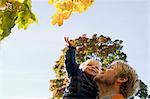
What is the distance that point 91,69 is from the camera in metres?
4.61

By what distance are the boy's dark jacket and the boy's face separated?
0.26 feet

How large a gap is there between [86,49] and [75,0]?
2029 cm

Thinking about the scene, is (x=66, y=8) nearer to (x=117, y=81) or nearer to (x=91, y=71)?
(x=117, y=81)

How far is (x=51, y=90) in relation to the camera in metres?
23.8

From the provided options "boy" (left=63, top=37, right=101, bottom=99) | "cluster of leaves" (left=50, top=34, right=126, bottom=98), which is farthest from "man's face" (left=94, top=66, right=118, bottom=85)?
"cluster of leaves" (left=50, top=34, right=126, bottom=98)

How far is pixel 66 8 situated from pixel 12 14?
1.57 ft

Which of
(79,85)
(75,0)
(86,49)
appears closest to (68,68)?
(79,85)

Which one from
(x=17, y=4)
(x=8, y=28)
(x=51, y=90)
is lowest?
(x=8, y=28)

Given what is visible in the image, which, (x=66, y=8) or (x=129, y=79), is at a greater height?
(x=66, y=8)

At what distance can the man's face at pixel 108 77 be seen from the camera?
3785 millimetres

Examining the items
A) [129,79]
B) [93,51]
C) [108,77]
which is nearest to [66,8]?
[108,77]

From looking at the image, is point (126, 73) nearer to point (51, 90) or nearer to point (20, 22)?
point (20, 22)

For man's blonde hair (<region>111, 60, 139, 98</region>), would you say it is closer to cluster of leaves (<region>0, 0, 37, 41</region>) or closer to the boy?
the boy

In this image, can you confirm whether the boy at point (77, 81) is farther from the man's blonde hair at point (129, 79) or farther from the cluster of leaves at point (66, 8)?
the cluster of leaves at point (66, 8)
